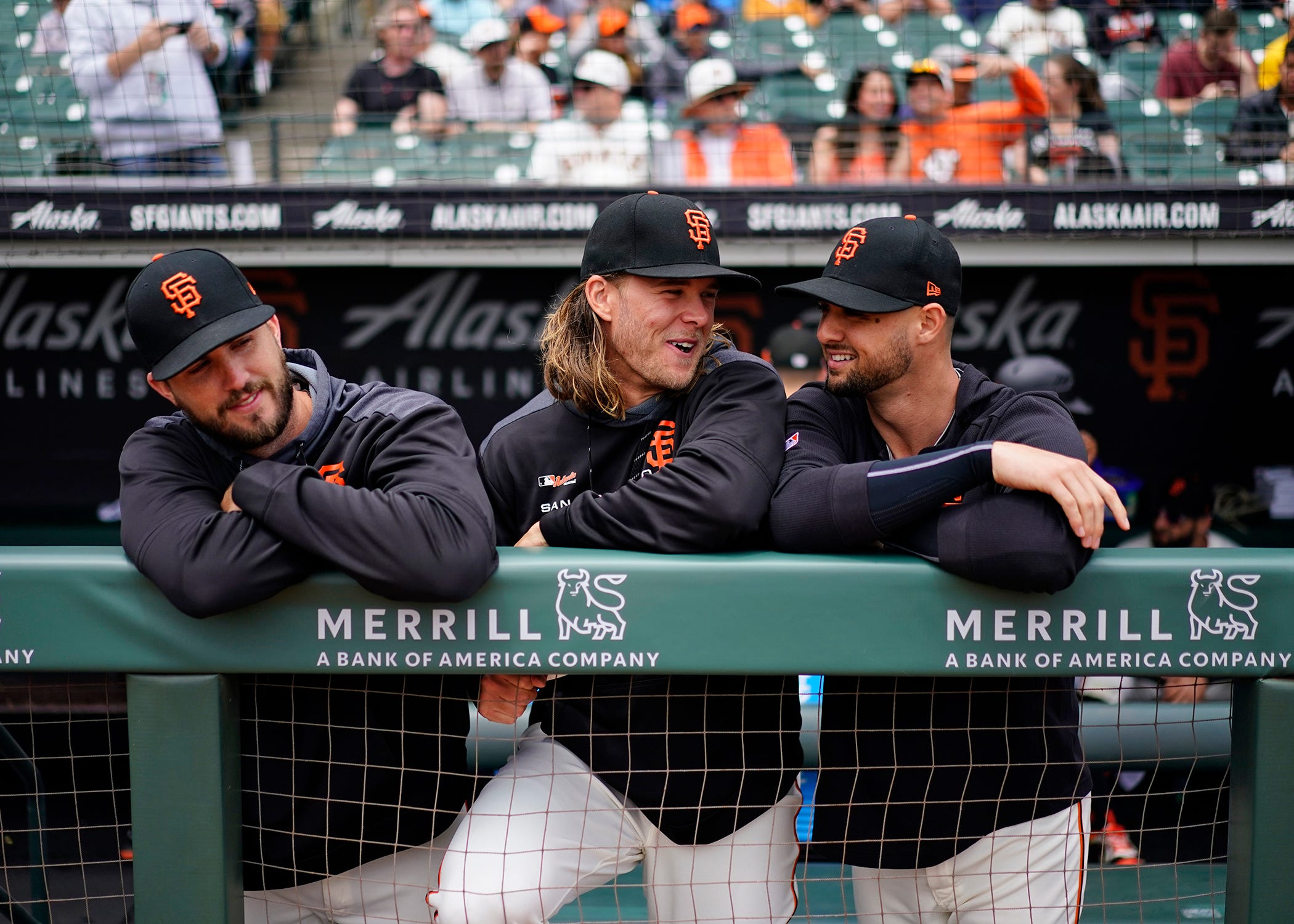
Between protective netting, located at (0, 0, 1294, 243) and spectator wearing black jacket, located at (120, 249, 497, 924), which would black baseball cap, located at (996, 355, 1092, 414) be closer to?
protective netting, located at (0, 0, 1294, 243)

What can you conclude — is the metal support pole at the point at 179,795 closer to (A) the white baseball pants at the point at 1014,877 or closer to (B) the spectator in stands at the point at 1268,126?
(A) the white baseball pants at the point at 1014,877

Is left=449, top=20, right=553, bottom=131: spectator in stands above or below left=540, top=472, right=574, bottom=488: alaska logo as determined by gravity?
above

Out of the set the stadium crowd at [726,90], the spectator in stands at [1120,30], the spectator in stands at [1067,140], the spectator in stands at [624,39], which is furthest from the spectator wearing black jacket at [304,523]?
the spectator in stands at [1120,30]

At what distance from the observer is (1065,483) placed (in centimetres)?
159

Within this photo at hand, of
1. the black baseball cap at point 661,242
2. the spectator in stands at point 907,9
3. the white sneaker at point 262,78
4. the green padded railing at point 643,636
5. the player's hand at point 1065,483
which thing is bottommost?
the green padded railing at point 643,636

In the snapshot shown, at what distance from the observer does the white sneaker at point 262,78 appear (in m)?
6.54

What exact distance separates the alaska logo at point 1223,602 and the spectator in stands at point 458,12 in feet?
21.1

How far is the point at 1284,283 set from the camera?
540 centimetres

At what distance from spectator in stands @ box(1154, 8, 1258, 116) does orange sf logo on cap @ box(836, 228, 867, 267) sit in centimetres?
495

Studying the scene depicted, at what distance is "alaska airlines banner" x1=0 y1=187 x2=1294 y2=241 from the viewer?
189 inches

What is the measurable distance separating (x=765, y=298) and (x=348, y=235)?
198 cm

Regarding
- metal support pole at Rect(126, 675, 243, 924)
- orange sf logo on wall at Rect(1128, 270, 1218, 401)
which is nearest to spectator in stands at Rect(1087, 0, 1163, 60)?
orange sf logo on wall at Rect(1128, 270, 1218, 401)

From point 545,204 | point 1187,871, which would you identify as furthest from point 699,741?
point 545,204

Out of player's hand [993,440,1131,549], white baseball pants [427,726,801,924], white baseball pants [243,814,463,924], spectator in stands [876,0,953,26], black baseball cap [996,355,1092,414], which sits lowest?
black baseball cap [996,355,1092,414]
